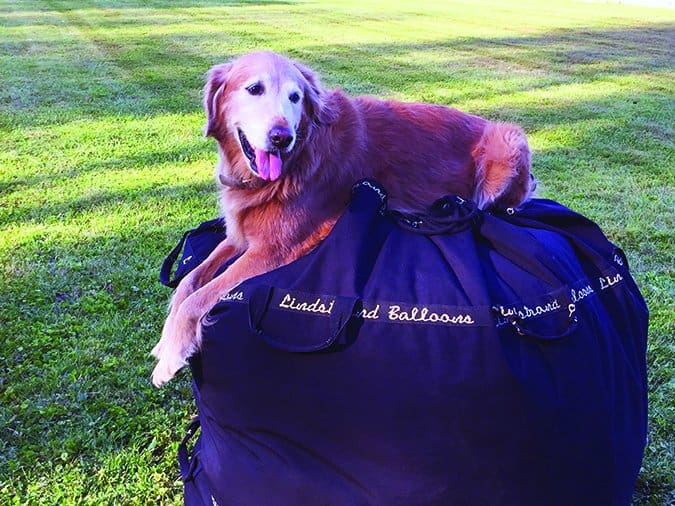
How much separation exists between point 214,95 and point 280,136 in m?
0.47

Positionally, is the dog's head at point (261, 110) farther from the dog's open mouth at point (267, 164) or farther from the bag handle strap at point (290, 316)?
the bag handle strap at point (290, 316)

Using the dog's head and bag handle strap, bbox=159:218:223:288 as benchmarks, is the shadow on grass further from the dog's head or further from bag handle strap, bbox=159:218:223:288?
the dog's head

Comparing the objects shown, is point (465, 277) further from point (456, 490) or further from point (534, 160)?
point (534, 160)

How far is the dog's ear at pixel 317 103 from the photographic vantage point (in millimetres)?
2525

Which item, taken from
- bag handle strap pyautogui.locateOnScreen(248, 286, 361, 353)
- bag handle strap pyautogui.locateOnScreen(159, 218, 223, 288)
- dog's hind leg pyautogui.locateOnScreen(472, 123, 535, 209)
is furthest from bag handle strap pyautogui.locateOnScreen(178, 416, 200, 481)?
dog's hind leg pyautogui.locateOnScreen(472, 123, 535, 209)

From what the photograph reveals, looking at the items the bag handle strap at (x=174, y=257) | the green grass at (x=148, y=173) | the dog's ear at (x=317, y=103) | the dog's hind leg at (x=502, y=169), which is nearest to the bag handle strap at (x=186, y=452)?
the green grass at (x=148, y=173)

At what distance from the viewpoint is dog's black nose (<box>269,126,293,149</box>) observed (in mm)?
2289

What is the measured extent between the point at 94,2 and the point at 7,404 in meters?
15.8

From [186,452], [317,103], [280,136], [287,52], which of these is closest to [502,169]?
[317,103]

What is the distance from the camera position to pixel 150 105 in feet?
23.6

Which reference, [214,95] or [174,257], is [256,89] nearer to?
[214,95]

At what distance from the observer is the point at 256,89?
96.6 inches

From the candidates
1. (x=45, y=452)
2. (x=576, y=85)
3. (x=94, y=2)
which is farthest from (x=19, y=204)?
(x=94, y=2)

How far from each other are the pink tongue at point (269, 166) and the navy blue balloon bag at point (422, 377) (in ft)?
1.48
